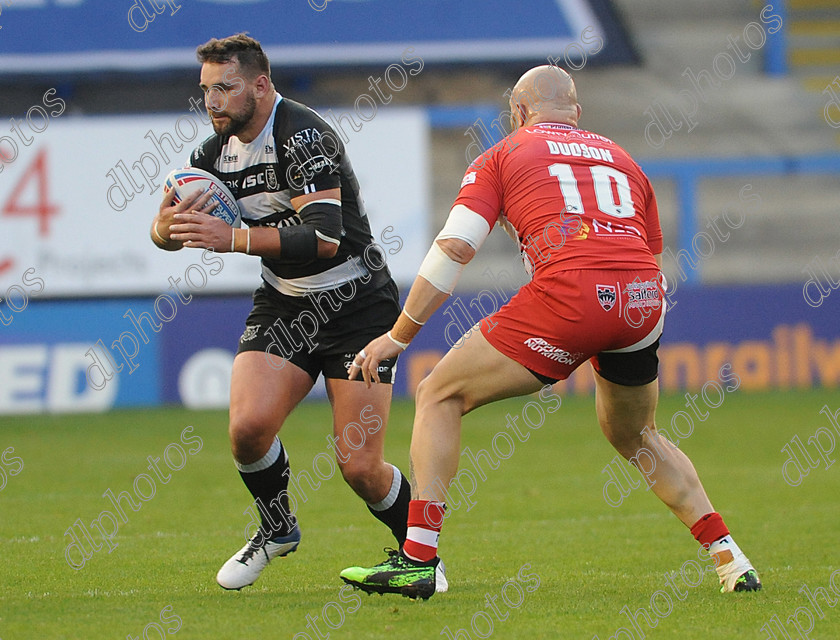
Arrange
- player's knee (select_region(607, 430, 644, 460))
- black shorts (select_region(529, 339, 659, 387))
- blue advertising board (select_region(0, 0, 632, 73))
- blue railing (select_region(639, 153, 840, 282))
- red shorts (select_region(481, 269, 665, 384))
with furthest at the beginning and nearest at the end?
1. blue railing (select_region(639, 153, 840, 282))
2. blue advertising board (select_region(0, 0, 632, 73))
3. player's knee (select_region(607, 430, 644, 460))
4. black shorts (select_region(529, 339, 659, 387))
5. red shorts (select_region(481, 269, 665, 384))

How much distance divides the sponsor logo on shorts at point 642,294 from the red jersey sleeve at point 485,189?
0.62 m

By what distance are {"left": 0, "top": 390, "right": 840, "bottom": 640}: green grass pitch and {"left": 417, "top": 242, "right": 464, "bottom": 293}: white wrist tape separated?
4.25ft

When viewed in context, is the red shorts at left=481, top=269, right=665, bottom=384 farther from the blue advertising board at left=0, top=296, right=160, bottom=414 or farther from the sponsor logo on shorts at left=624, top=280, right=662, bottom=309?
the blue advertising board at left=0, top=296, right=160, bottom=414

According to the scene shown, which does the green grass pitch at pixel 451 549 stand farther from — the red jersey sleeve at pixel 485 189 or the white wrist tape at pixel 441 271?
the red jersey sleeve at pixel 485 189

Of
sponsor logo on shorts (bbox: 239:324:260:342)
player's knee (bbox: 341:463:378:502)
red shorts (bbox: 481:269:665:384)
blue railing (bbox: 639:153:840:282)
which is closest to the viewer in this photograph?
Answer: red shorts (bbox: 481:269:665:384)

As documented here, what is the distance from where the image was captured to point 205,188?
527cm

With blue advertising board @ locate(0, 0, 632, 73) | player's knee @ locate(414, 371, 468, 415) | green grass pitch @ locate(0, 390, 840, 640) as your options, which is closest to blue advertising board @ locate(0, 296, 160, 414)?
green grass pitch @ locate(0, 390, 840, 640)

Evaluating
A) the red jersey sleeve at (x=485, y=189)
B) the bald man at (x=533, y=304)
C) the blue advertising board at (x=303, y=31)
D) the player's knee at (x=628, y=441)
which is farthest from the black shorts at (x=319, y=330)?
the blue advertising board at (x=303, y=31)

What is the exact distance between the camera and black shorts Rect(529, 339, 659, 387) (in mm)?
4922

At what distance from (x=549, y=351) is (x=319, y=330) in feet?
4.18

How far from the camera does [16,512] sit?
7.86 metres

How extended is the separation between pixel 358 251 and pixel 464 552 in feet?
5.89

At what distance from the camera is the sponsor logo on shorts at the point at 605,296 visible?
4660mm

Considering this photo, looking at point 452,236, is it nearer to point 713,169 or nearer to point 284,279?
point 284,279
